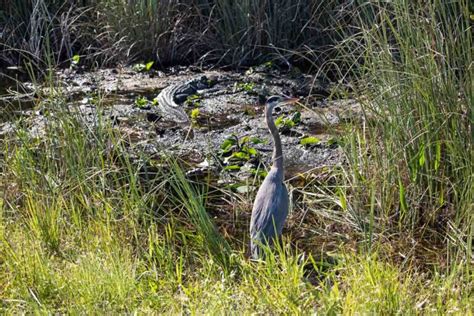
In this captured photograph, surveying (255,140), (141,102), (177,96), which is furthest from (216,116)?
(255,140)

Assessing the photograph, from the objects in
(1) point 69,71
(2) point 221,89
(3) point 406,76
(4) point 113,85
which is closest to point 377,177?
(3) point 406,76

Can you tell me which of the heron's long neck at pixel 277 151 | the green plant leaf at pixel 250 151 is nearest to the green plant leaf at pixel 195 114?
the green plant leaf at pixel 250 151

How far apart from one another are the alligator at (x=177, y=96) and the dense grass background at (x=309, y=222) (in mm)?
2172

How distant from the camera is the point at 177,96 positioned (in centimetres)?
900

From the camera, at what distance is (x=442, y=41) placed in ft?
16.3

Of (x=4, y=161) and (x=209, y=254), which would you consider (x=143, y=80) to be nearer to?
(x=4, y=161)

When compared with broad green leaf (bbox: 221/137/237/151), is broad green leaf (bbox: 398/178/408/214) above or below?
above

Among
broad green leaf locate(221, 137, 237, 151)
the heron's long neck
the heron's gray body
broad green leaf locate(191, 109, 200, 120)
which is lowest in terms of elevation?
broad green leaf locate(191, 109, 200, 120)

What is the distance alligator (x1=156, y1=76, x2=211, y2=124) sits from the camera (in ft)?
27.8

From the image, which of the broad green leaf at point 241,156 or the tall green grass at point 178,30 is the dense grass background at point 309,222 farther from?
the tall green grass at point 178,30

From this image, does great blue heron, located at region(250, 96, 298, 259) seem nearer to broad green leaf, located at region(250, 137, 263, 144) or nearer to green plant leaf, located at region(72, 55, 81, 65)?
broad green leaf, located at region(250, 137, 263, 144)

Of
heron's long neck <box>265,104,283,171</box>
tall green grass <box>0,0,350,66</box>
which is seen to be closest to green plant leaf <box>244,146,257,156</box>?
heron's long neck <box>265,104,283,171</box>

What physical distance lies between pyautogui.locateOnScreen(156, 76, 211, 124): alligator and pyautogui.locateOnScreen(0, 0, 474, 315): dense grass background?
2172 millimetres

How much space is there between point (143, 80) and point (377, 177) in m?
5.11
